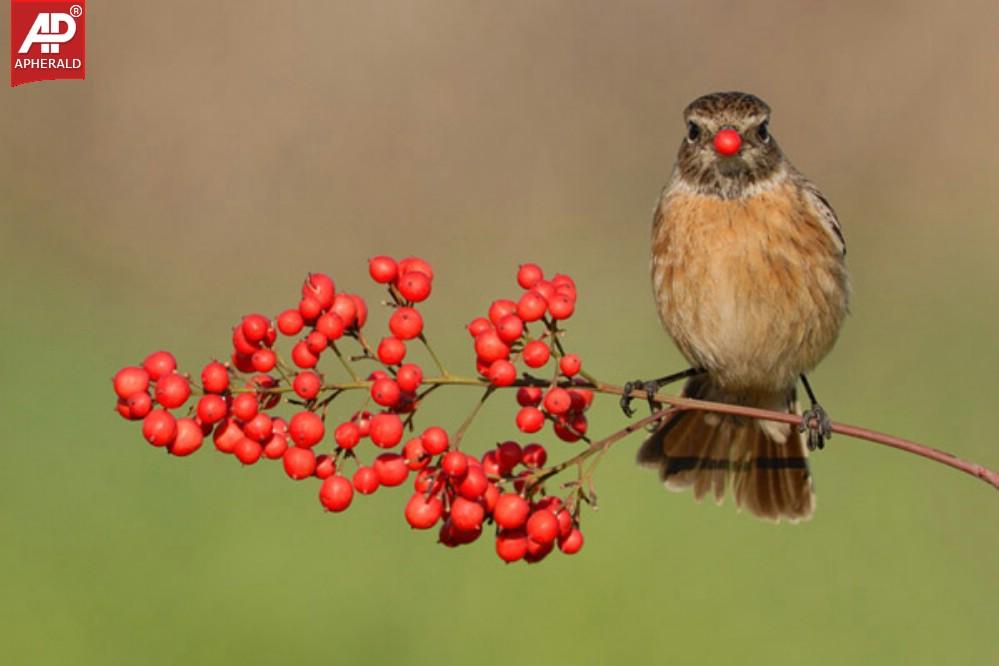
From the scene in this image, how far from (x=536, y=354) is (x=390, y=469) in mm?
421

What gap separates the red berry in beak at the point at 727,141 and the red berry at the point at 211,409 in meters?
2.30

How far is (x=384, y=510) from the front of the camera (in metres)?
7.42

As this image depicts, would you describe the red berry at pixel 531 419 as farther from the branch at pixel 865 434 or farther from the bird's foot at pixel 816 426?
the bird's foot at pixel 816 426

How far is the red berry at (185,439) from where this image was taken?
3.39 metres

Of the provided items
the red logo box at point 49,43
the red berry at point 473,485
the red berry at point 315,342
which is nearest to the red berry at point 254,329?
the red berry at point 315,342

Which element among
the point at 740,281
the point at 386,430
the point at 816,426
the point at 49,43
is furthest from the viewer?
the point at 49,43

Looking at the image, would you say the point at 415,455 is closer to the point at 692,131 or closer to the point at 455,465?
the point at 455,465

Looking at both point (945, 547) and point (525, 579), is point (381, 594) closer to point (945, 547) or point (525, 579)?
point (525, 579)

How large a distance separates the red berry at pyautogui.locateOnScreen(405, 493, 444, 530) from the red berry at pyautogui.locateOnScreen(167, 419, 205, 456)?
49 centimetres

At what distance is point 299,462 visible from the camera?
346 centimetres

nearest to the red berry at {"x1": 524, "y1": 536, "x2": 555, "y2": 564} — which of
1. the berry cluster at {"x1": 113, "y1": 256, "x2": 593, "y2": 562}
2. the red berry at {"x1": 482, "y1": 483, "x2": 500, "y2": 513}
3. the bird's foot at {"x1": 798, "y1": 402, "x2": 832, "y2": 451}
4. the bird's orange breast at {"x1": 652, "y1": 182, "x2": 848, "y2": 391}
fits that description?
the berry cluster at {"x1": 113, "y1": 256, "x2": 593, "y2": 562}

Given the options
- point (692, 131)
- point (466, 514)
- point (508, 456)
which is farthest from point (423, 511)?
point (692, 131)

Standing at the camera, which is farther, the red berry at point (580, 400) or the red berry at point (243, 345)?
the red berry at point (580, 400)

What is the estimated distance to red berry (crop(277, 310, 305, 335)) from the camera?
3.47m
